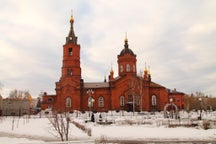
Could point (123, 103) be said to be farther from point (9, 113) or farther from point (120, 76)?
point (9, 113)

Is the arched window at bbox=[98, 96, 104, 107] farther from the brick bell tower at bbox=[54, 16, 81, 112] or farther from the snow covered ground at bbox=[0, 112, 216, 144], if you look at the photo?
the snow covered ground at bbox=[0, 112, 216, 144]

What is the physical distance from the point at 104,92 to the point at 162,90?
12680 mm

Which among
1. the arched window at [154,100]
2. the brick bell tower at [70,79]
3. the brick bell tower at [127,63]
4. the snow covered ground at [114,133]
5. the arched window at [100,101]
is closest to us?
the snow covered ground at [114,133]

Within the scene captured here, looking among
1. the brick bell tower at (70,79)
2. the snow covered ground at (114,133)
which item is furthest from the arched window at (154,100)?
the snow covered ground at (114,133)

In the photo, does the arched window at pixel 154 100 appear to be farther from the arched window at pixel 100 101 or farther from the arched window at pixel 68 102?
the arched window at pixel 68 102

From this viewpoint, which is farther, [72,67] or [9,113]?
[9,113]

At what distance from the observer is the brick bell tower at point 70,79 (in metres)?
54.2

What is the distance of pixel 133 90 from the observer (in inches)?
2040

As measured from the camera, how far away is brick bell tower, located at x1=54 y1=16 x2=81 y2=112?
54.2m

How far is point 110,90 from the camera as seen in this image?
179ft

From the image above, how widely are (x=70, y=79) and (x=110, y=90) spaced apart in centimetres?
911

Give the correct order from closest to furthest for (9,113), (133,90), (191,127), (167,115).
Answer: (191,127) → (167,115) → (133,90) → (9,113)

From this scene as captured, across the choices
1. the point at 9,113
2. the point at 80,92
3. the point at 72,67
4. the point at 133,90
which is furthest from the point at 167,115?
the point at 9,113

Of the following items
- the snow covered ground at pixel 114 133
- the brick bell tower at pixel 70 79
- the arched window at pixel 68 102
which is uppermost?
the brick bell tower at pixel 70 79
